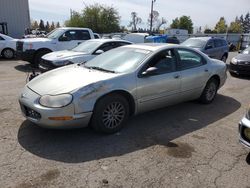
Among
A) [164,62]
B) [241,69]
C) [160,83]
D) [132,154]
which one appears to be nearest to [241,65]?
[241,69]

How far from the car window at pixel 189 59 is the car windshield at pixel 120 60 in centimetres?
90

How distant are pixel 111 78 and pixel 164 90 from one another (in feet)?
3.90

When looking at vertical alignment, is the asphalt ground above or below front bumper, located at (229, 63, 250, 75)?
below

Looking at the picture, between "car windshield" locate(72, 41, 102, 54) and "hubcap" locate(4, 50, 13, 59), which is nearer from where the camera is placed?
"car windshield" locate(72, 41, 102, 54)

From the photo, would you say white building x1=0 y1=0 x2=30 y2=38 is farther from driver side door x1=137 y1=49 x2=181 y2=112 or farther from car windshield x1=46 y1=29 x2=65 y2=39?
driver side door x1=137 y1=49 x2=181 y2=112

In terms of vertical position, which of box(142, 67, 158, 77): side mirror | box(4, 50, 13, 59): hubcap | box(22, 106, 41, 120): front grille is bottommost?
box(22, 106, 41, 120): front grille

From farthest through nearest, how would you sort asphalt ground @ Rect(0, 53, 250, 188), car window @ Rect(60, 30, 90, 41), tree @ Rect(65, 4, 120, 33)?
tree @ Rect(65, 4, 120, 33)
car window @ Rect(60, 30, 90, 41)
asphalt ground @ Rect(0, 53, 250, 188)

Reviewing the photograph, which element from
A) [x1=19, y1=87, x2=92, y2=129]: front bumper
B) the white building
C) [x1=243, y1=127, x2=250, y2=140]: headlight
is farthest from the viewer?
the white building

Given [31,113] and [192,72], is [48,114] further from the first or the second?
[192,72]

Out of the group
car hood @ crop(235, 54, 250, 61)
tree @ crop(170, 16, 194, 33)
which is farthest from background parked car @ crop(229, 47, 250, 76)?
tree @ crop(170, 16, 194, 33)

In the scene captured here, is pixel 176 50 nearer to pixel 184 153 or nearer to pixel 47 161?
pixel 184 153

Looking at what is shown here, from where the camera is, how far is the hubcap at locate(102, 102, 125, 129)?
4215mm

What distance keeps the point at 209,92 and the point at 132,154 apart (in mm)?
3241

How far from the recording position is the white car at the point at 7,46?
1331 centimetres
